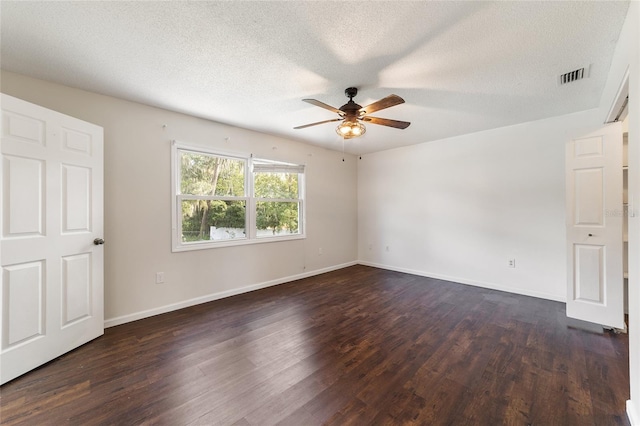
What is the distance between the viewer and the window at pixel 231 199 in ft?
10.8

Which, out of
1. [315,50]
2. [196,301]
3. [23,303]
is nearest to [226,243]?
[196,301]

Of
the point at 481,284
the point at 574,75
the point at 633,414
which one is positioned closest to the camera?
the point at 633,414

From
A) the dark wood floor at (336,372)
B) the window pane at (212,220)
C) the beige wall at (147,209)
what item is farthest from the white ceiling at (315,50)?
the dark wood floor at (336,372)

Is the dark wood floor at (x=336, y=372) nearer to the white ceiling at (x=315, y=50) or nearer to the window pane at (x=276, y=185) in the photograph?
the window pane at (x=276, y=185)

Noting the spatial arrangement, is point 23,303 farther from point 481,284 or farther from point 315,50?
point 481,284

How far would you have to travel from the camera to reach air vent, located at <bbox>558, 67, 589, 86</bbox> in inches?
87.7

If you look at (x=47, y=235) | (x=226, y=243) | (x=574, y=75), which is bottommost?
(x=226, y=243)

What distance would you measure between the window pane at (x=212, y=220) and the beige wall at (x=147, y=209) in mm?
207

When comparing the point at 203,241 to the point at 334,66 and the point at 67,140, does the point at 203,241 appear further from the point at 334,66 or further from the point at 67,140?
the point at 334,66

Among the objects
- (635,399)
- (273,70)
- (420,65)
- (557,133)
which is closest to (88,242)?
(273,70)

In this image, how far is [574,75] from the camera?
231 cm

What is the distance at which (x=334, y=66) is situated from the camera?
7.05ft

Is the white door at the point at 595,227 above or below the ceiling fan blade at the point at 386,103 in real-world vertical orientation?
below

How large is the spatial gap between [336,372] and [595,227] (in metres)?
3.05
